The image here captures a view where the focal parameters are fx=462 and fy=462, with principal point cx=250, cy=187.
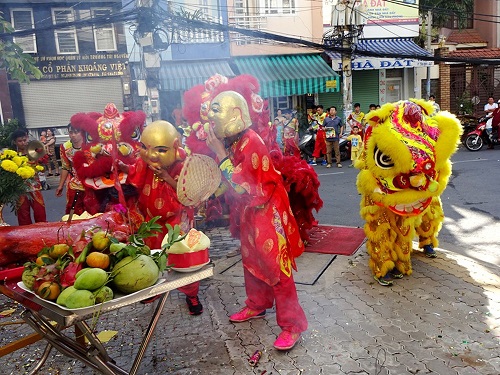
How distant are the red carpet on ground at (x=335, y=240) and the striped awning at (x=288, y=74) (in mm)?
9688

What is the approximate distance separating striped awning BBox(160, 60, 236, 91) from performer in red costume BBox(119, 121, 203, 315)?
10.8m

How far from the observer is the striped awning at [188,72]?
1433 centimetres

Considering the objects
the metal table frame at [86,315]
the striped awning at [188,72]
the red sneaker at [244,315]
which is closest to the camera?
the metal table frame at [86,315]

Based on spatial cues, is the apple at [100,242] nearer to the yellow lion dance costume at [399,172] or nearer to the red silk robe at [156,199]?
the red silk robe at [156,199]

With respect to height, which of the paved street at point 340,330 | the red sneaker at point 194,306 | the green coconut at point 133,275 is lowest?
the paved street at point 340,330

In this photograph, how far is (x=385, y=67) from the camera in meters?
16.8

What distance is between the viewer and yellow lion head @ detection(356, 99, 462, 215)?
A: 3781mm

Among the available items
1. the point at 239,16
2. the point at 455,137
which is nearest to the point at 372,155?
the point at 455,137

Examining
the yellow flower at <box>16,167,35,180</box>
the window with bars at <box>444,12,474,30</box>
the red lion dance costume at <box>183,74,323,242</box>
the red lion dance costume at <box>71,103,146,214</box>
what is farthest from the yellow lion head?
the window with bars at <box>444,12,474,30</box>

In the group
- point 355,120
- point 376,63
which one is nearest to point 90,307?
point 355,120

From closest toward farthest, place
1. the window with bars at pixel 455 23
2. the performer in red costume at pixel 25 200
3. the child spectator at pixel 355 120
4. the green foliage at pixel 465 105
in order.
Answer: the performer in red costume at pixel 25 200
the child spectator at pixel 355 120
the green foliage at pixel 465 105
the window with bars at pixel 455 23

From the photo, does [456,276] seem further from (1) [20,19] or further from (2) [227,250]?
(1) [20,19]

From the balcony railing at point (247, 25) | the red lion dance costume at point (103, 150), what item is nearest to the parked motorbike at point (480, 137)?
the balcony railing at point (247, 25)

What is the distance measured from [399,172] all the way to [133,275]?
2.50 m
